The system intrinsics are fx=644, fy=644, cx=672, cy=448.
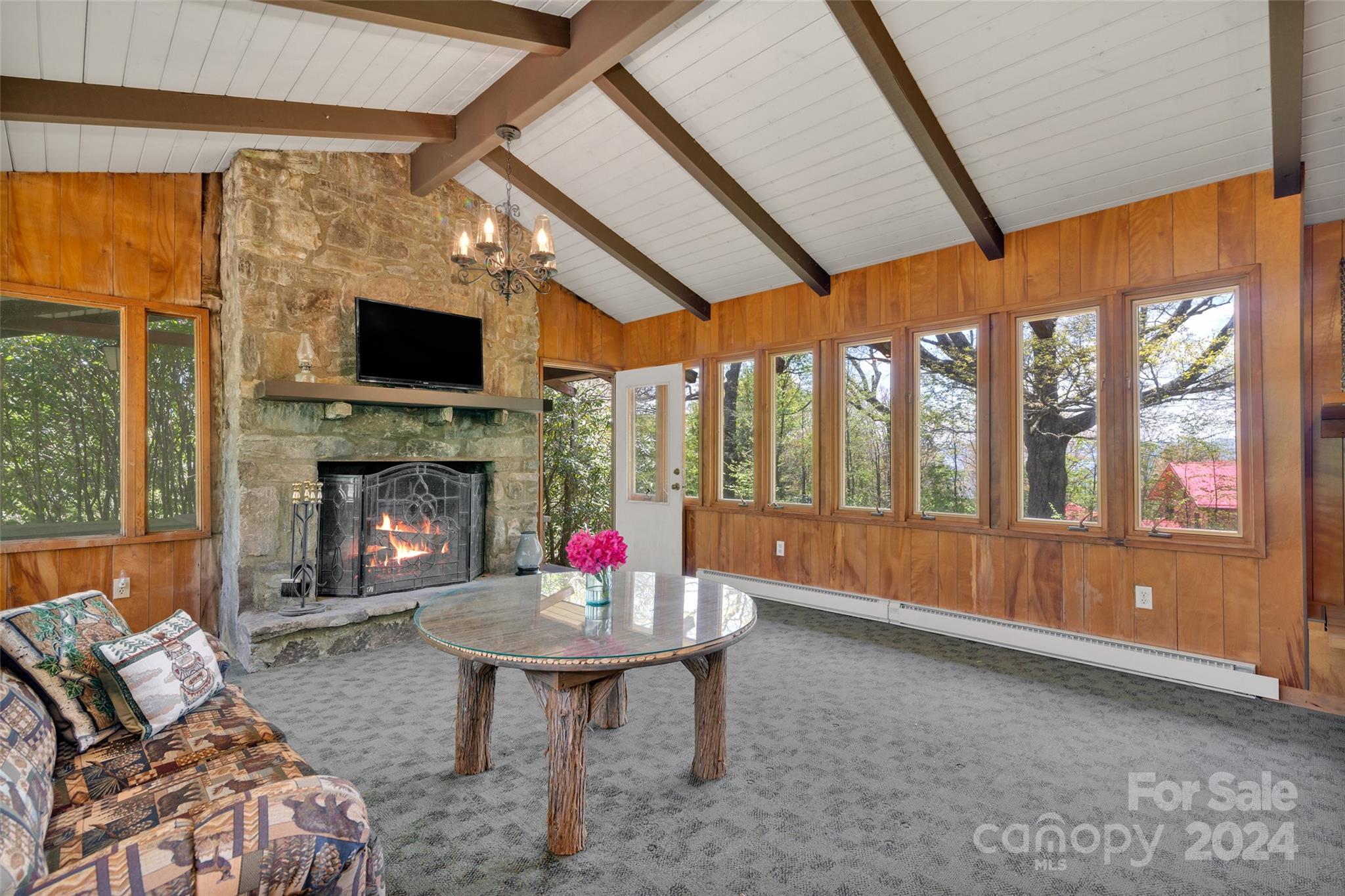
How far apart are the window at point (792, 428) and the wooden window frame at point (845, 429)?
20cm

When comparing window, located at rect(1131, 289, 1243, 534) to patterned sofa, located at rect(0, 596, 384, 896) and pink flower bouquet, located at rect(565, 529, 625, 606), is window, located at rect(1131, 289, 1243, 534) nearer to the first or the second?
pink flower bouquet, located at rect(565, 529, 625, 606)

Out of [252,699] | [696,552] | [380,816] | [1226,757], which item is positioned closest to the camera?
[380,816]

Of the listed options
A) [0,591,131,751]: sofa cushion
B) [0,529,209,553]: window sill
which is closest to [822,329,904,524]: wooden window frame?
[0,591,131,751]: sofa cushion

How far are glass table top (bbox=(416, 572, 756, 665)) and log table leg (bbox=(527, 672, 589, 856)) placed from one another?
148 millimetres

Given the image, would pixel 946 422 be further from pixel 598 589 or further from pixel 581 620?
pixel 581 620

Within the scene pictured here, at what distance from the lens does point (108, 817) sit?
140 centimetres

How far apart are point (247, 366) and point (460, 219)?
72.4 inches

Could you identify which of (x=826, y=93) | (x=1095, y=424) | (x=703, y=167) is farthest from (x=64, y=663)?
(x=1095, y=424)

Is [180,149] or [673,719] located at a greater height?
[180,149]

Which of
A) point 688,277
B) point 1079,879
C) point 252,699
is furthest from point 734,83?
point 252,699

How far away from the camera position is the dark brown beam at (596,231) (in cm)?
435

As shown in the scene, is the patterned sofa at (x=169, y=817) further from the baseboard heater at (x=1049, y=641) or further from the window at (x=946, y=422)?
the window at (x=946, y=422)

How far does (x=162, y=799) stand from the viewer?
1482 millimetres

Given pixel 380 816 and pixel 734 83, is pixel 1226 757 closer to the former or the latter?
pixel 380 816
